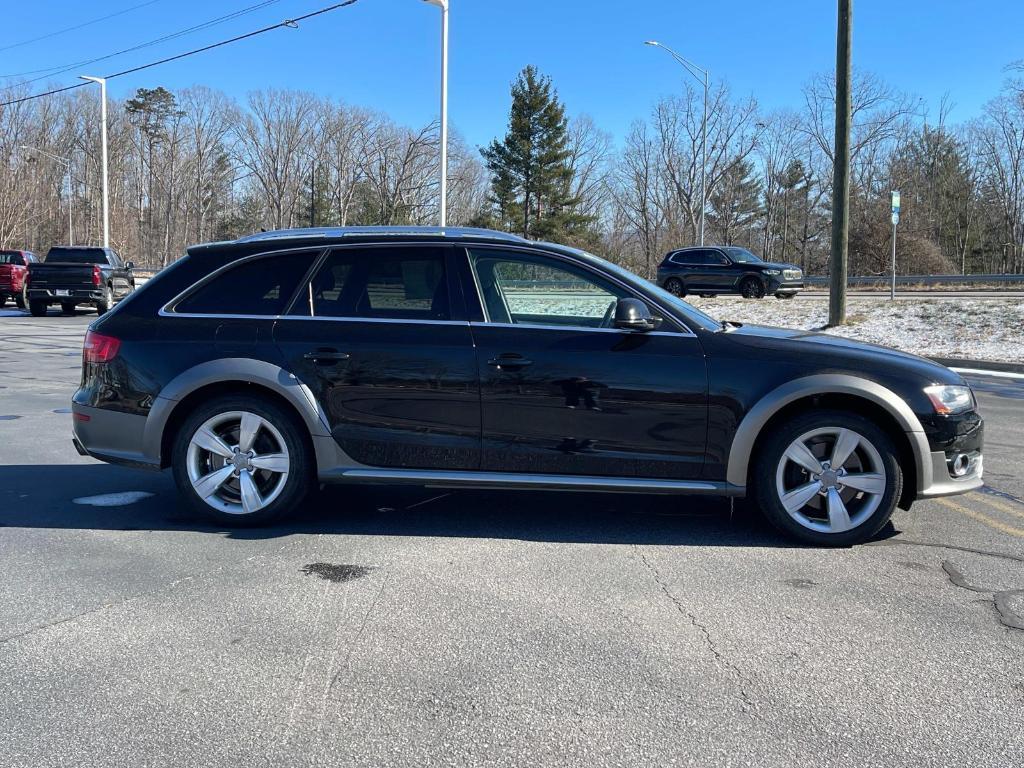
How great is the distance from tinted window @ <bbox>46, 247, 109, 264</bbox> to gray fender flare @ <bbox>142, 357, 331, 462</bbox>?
21776mm

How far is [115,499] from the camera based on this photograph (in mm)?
5551

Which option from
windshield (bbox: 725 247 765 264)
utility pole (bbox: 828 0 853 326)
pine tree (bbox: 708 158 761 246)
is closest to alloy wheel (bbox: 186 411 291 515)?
utility pole (bbox: 828 0 853 326)

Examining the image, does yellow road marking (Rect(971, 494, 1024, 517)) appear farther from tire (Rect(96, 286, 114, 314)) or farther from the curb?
tire (Rect(96, 286, 114, 314))

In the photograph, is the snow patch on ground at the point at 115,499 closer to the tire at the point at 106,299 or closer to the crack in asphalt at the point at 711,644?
the crack in asphalt at the point at 711,644

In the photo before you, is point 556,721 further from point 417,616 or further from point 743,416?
point 743,416

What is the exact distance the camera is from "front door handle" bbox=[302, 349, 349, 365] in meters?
4.66

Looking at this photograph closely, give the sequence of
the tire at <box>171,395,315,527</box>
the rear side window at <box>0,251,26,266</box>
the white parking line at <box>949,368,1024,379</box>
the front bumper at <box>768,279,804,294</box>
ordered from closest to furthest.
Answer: the tire at <box>171,395,315,527</box>
the white parking line at <box>949,368,1024,379</box>
the front bumper at <box>768,279,804,294</box>
the rear side window at <box>0,251,26,266</box>


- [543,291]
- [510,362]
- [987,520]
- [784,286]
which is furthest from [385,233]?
[784,286]

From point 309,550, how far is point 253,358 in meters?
1.15

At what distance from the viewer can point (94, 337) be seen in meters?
4.92

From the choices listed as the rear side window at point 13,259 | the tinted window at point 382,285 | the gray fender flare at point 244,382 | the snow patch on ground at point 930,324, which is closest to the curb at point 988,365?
the snow patch on ground at point 930,324

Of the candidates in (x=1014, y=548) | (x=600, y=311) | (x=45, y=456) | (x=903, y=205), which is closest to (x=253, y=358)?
(x=600, y=311)

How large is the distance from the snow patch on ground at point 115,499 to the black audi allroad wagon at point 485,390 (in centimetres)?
62

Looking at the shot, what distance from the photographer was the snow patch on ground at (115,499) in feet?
17.8
